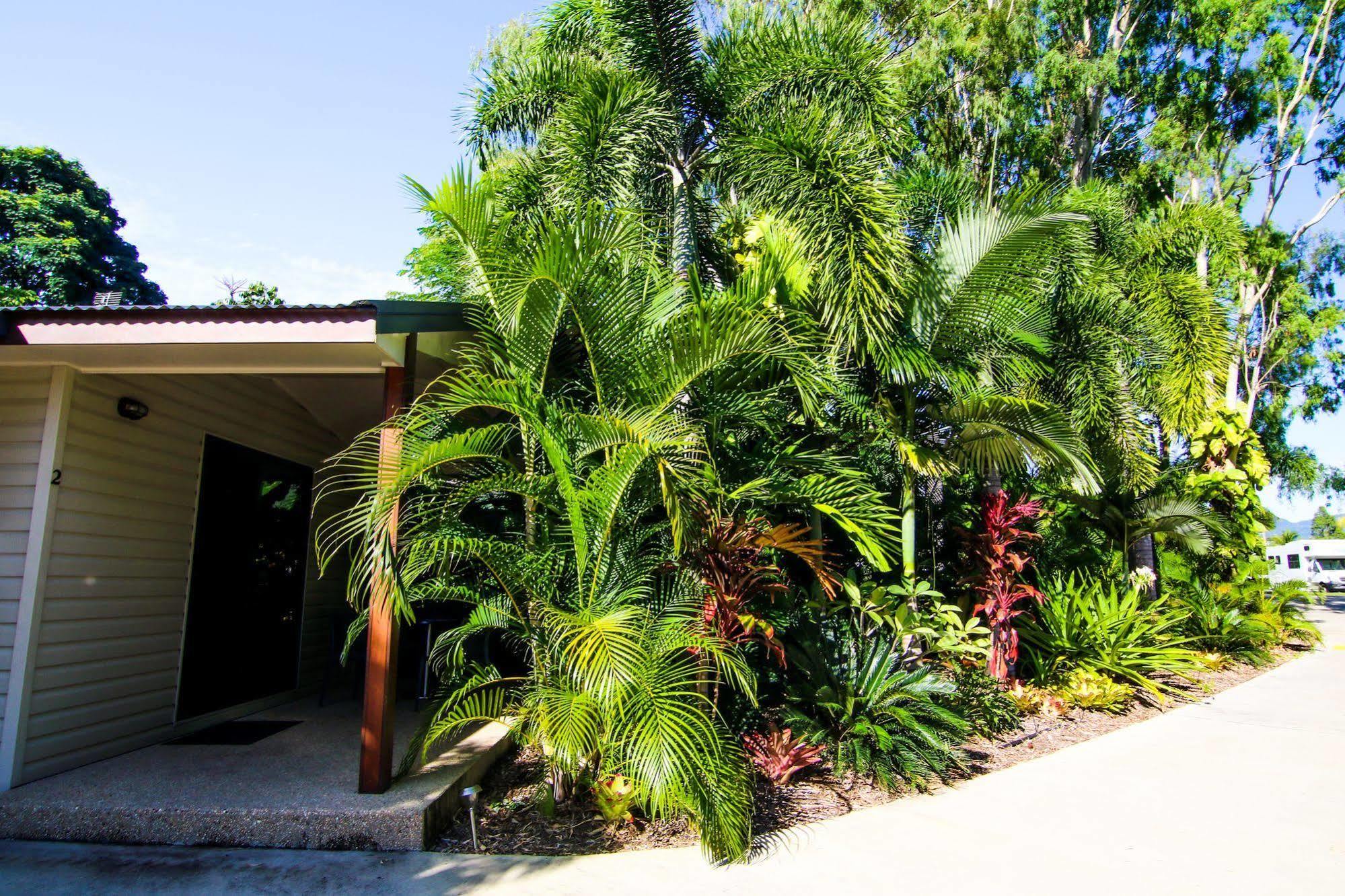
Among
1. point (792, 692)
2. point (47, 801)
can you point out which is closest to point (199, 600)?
point (47, 801)

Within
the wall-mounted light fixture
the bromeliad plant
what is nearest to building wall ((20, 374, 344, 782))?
the wall-mounted light fixture

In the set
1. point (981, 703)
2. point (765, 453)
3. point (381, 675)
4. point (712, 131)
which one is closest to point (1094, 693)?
point (981, 703)

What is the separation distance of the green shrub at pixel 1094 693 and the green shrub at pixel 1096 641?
7.2 inches

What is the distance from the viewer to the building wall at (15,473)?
14.0ft

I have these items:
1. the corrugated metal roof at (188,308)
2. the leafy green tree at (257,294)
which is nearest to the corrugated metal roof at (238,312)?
the corrugated metal roof at (188,308)

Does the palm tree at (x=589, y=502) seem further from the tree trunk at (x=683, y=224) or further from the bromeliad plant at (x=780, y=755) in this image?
the tree trunk at (x=683, y=224)

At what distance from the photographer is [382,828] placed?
11.8 feet

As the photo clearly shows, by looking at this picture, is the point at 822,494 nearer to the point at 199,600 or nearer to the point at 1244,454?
the point at 199,600

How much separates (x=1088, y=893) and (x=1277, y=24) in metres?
19.5

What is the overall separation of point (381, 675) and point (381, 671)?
0.7 inches

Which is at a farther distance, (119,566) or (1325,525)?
(1325,525)

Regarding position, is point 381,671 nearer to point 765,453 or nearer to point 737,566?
point 737,566

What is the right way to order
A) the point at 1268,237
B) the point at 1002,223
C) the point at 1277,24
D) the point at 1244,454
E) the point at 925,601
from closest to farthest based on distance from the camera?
1. the point at 1002,223
2. the point at 925,601
3. the point at 1244,454
4. the point at 1277,24
5. the point at 1268,237

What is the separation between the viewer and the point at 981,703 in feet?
18.6
